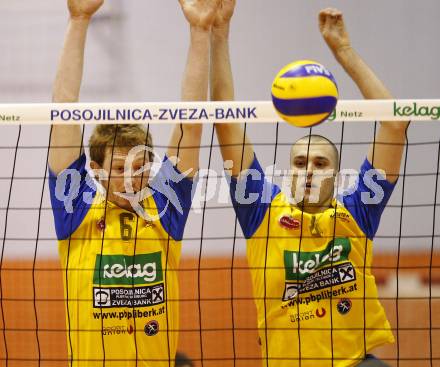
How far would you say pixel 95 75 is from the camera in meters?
5.16

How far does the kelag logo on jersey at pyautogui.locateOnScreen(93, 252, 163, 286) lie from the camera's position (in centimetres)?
295

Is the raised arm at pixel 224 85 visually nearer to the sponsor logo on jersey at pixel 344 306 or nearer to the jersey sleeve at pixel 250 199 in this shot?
the jersey sleeve at pixel 250 199

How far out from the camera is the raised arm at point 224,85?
316cm

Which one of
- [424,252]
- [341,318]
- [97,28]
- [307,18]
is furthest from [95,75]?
[341,318]

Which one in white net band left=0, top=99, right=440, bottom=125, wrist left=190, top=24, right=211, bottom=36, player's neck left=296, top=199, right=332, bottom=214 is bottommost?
player's neck left=296, top=199, right=332, bottom=214

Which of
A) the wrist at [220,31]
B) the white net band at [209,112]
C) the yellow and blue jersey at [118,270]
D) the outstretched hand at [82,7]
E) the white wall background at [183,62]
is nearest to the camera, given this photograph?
the yellow and blue jersey at [118,270]

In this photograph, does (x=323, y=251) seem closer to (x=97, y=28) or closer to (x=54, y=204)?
(x=54, y=204)

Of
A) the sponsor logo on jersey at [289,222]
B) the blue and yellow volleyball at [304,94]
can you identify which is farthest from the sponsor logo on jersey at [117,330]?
the blue and yellow volleyball at [304,94]

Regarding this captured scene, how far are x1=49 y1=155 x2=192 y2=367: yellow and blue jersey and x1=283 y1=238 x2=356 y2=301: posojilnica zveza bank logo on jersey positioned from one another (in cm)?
47

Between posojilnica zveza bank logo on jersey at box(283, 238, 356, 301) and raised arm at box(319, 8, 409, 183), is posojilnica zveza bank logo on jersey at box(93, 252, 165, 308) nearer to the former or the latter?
posojilnica zveza bank logo on jersey at box(283, 238, 356, 301)

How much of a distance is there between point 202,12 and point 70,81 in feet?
2.03

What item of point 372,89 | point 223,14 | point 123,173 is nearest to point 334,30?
point 372,89

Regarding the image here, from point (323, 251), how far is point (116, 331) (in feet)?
2.92

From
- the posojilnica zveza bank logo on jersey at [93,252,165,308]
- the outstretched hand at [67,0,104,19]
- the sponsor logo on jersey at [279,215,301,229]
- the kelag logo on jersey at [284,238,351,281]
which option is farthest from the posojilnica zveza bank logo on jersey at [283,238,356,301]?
the outstretched hand at [67,0,104,19]
